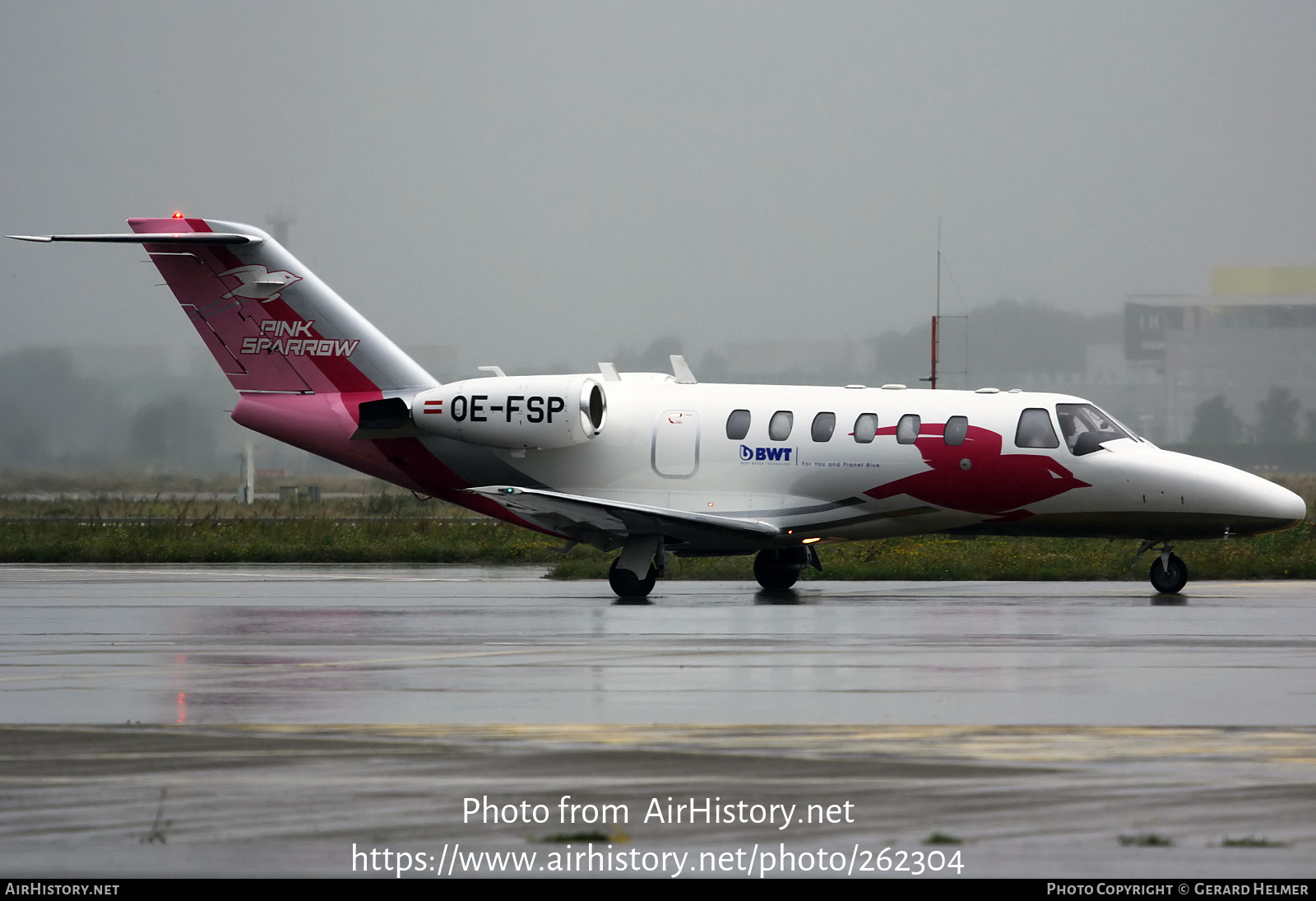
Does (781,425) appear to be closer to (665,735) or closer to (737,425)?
(737,425)

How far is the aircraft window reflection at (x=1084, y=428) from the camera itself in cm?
2067

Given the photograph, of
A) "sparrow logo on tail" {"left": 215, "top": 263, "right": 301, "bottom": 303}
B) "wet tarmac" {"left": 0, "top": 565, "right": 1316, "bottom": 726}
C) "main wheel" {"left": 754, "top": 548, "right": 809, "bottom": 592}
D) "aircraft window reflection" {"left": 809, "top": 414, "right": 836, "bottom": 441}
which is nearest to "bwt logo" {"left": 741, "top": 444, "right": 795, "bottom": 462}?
"aircraft window reflection" {"left": 809, "top": 414, "right": 836, "bottom": 441}

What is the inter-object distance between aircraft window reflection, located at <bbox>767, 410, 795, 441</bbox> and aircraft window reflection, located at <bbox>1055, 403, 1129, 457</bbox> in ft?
11.9

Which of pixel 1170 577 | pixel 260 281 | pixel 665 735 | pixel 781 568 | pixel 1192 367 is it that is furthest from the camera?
pixel 1192 367

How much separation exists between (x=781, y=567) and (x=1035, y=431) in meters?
4.03

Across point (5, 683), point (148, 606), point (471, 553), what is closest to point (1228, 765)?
point (5, 683)

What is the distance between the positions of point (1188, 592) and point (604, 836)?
1649 cm

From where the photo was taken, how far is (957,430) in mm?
20734

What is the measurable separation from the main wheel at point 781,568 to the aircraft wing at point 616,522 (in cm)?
129

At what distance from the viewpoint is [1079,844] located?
635 centimetres

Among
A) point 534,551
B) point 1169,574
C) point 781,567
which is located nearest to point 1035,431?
point 1169,574

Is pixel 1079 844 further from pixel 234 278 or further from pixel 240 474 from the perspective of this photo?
pixel 240 474

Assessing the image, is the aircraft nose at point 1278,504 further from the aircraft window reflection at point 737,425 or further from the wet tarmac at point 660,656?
the aircraft window reflection at point 737,425

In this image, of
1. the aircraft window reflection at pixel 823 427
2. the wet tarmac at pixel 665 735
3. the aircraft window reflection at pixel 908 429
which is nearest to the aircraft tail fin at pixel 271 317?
the aircraft window reflection at pixel 823 427
